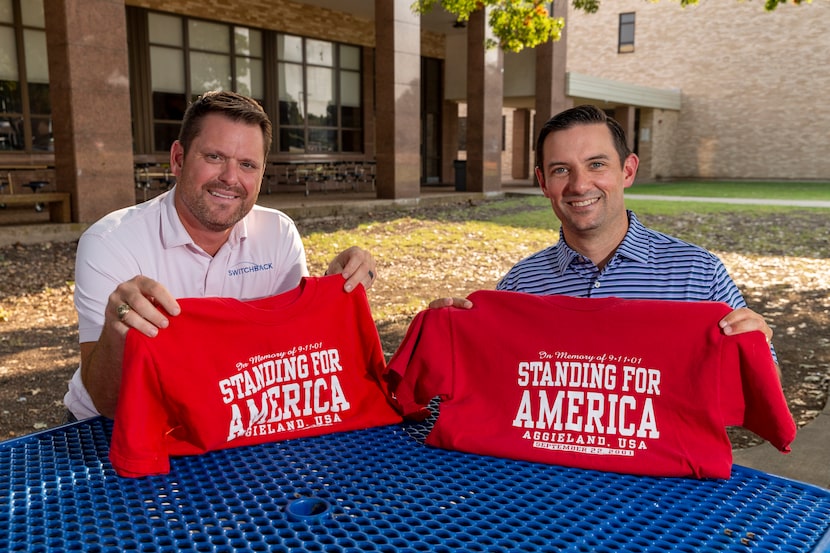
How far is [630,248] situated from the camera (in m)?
2.77

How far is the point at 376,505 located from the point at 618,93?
29600 millimetres

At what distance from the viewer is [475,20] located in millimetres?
20438

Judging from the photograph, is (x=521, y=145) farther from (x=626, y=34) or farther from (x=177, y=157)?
(x=177, y=157)

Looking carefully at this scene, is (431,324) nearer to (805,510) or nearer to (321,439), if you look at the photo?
(321,439)

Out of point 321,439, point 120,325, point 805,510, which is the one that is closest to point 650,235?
point 805,510

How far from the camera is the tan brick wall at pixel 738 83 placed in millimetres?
32594

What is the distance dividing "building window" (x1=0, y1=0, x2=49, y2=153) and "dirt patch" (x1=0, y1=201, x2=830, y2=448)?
20.8ft

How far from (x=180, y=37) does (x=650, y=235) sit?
18563 mm

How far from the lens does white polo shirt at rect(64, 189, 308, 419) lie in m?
2.61

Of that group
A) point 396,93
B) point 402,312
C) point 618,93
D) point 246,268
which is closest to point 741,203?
point 396,93

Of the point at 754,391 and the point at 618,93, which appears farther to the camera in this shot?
the point at 618,93

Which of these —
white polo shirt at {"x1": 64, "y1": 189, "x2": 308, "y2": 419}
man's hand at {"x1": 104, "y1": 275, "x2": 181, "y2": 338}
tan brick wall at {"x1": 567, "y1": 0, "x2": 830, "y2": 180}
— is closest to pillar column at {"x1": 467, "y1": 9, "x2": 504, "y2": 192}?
tan brick wall at {"x1": 567, "y1": 0, "x2": 830, "y2": 180}

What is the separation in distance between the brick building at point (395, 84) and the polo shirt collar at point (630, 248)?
426 inches

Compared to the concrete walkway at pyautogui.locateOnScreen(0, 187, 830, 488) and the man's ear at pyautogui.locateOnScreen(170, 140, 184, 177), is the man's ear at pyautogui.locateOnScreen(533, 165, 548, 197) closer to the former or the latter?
the man's ear at pyautogui.locateOnScreen(170, 140, 184, 177)
